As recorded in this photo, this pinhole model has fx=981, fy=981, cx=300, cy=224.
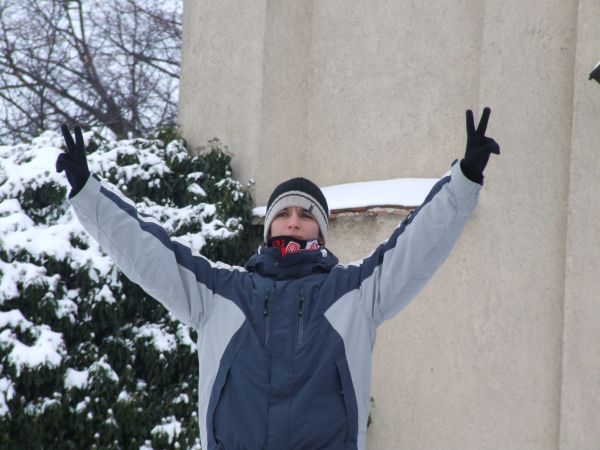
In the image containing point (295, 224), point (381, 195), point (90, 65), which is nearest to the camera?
point (295, 224)

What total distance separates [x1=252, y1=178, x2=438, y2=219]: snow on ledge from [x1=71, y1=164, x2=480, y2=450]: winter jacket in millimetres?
2759

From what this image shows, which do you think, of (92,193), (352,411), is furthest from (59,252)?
(352,411)

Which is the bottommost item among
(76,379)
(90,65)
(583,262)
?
(76,379)

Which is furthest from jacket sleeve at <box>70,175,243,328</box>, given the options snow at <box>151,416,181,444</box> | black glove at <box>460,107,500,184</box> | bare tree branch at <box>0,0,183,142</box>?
bare tree branch at <box>0,0,183,142</box>

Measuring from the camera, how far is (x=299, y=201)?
3.12m

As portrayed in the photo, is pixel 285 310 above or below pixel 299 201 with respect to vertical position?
below

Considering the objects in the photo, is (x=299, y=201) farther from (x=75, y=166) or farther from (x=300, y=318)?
(x=75, y=166)

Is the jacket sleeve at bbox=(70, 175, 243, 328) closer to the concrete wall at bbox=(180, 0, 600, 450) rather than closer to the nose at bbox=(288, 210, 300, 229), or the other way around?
the nose at bbox=(288, 210, 300, 229)

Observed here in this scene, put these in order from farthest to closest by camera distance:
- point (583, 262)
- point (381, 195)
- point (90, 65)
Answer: point (90, 65) < point (381, 195) < point (583, 262)

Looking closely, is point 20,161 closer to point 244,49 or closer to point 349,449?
point 244,49

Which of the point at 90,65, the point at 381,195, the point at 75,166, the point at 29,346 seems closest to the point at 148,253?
the point at 75,166

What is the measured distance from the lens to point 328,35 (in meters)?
6.77

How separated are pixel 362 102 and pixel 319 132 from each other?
0.44 meters

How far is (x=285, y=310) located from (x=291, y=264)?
6.3 inches
